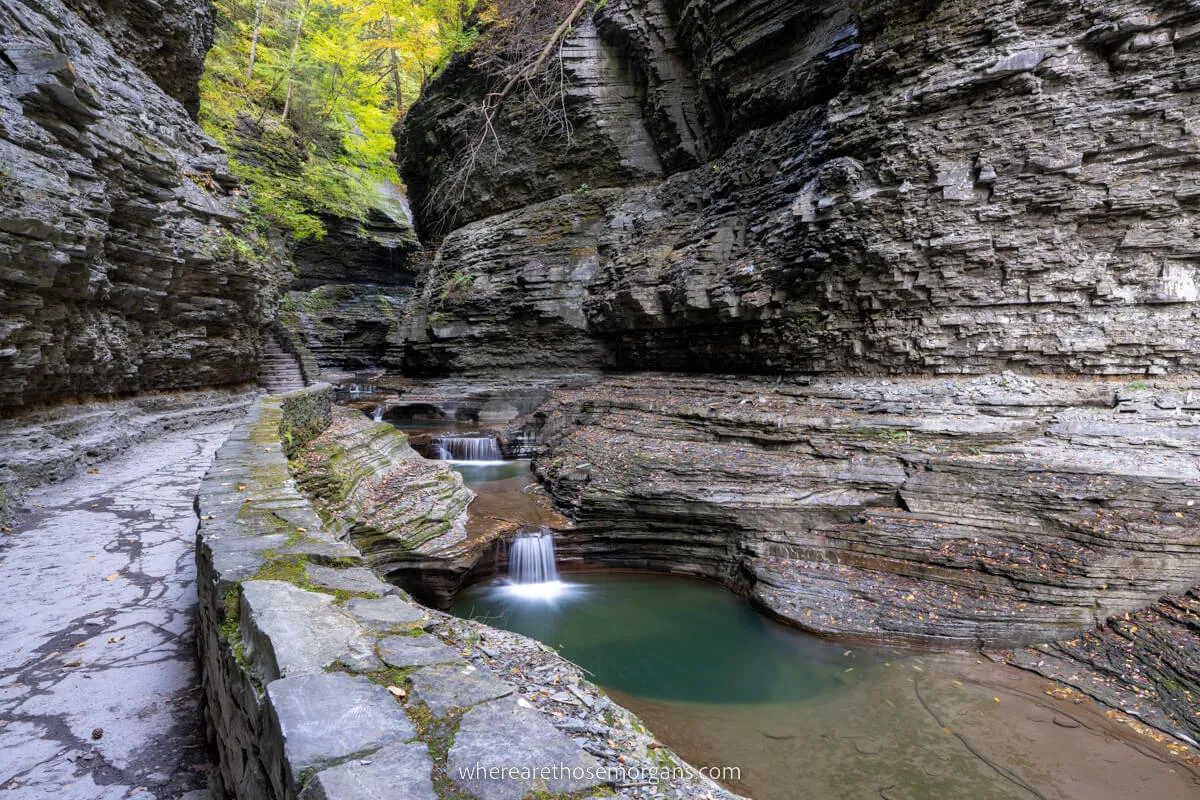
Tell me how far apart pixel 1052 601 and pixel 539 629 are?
659 cm

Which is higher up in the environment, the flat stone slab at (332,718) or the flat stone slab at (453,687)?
the flat stone slab at (332,718)

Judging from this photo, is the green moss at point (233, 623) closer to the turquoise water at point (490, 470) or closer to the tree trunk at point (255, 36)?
the turquoise water at point (490, 470)

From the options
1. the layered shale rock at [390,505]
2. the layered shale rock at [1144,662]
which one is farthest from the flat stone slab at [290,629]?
the layered shale rock at [1144,662]

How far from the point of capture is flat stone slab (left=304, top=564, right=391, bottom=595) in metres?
3.23

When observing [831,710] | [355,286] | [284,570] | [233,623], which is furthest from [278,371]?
[831,710]

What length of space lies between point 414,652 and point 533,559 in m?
6.90

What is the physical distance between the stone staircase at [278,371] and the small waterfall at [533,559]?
32.7 feet

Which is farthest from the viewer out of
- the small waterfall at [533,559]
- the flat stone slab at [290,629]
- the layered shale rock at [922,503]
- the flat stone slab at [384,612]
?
the small waterfall at [533,559]

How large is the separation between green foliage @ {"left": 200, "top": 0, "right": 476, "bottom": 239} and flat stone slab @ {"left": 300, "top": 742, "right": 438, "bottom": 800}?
21331mm

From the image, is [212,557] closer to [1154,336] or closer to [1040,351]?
[1040,351]

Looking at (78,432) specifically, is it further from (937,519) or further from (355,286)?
(355,286)

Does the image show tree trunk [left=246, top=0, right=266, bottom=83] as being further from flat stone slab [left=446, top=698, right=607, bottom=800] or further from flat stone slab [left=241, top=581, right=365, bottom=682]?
flat stone slab [left=446, top=698, right=607, bottom=800]

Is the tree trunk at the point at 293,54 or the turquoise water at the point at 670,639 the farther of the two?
the tree trunk at the point at 293,54

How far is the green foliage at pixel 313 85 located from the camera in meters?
20.7
